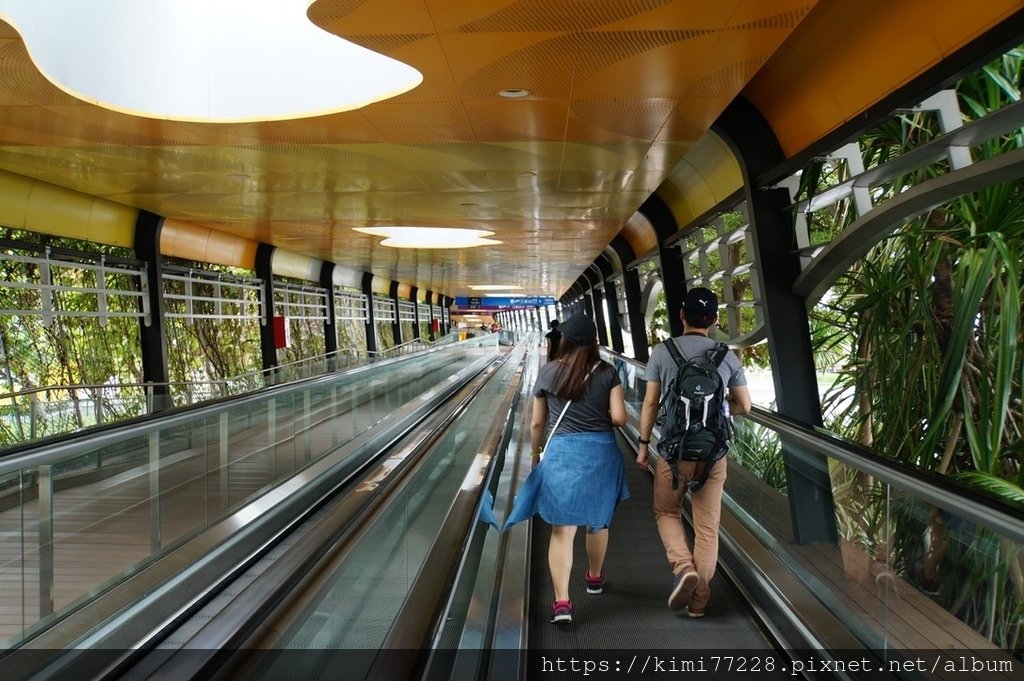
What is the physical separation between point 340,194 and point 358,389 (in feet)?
11.4

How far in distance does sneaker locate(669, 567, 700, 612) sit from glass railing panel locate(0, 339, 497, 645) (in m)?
2.62

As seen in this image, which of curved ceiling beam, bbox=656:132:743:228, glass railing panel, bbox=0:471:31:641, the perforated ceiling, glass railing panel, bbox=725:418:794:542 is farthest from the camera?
curved ceiling beam, bbox=656:132:743:228

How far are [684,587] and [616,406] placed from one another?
0.87 m

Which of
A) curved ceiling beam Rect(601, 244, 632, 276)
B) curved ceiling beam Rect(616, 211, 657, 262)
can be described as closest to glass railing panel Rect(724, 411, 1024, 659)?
curved ceiling beam Rect(616, 211, 657, 262)

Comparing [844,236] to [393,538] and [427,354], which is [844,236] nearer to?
[393,538]

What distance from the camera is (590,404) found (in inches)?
147

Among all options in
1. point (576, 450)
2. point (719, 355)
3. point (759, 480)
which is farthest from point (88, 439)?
point (759, 480)

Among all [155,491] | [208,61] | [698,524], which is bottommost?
[698,524]

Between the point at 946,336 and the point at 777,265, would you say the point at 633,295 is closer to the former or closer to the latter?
the point at 777,265

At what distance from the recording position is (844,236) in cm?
650

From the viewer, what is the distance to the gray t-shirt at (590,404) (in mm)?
3729

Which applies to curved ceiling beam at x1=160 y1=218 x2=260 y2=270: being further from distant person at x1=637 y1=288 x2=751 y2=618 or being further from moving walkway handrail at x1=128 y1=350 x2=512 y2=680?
distant person at x1=637 y1=288 x2=751 y2=618

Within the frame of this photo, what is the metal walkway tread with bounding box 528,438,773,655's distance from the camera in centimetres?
344

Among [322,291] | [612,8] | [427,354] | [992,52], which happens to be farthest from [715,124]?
[322,291]
